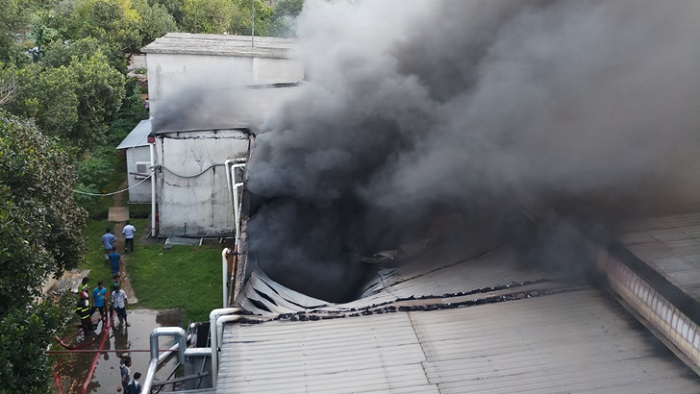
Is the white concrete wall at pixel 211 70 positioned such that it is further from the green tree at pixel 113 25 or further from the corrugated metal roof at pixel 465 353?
the green tree at pixel 113 25

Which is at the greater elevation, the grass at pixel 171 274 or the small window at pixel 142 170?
the small window at pixel 142 170

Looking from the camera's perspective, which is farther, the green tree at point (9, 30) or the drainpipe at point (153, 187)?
the green tree at point (9, 30)

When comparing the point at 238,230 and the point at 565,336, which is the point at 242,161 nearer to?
the point at 238,230

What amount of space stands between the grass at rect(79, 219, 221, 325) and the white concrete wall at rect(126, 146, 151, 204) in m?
1.44

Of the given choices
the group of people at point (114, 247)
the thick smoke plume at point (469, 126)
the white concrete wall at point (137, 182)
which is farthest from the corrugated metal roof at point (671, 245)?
the white concrete wall at point (137, 182)

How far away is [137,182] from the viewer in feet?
44.9

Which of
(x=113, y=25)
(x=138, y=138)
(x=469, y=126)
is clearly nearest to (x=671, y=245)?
(x=469, y=126)

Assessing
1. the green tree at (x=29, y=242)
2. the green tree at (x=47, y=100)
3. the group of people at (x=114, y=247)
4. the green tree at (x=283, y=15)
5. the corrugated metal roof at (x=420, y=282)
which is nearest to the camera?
the green tree at (x=29, y=242)

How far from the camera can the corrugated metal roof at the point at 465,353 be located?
480cm

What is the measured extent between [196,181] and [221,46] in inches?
170

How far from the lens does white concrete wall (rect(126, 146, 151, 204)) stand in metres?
13.4

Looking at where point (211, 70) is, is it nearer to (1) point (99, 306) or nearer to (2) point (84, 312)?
(1) point (99, 306)

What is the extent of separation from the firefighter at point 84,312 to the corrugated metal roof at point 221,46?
243 inches

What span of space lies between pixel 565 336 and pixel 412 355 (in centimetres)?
137
